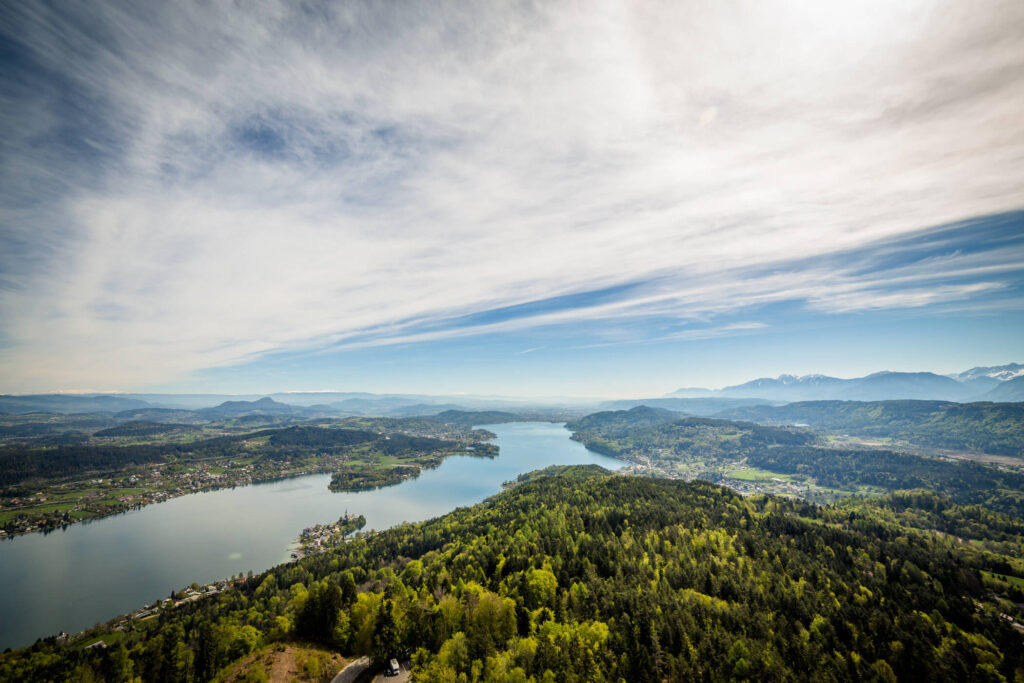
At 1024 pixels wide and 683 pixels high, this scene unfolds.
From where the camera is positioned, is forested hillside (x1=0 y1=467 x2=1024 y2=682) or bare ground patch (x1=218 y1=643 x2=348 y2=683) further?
forested hillside (x1=0 y1=467 x2=1024 y2=682)

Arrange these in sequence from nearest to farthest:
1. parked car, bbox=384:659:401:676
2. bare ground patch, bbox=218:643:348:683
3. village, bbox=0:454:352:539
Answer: bare ground patch, bbox=218:643:348:683 → parked car, bbox=384:659:401:676 → village, bbox=0:454:352:539

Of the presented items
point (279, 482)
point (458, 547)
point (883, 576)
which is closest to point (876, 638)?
point (883, 576)

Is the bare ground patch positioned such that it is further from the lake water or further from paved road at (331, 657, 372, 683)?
the lake water

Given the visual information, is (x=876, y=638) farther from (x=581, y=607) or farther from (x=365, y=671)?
(x=365, y=671)

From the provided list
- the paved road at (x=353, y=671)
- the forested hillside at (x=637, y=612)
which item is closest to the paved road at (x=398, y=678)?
the forested hillside at (x=637, y=612)

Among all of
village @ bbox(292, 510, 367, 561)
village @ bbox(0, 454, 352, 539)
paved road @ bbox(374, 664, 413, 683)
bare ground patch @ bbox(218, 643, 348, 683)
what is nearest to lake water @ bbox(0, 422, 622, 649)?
village @ bbox(292, 510, 367, 561)

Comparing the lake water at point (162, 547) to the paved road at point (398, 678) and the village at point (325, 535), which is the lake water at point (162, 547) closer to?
the village at point (325, 535)
